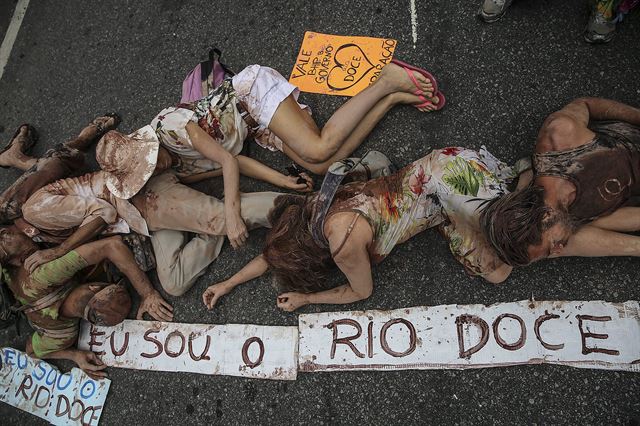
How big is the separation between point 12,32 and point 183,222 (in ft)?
9.64

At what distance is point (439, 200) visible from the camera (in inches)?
83.3

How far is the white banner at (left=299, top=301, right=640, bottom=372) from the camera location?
2062mm

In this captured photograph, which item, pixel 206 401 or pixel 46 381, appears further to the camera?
pixel 46 381

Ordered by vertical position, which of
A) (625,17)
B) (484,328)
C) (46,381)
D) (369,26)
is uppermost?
(625,17)

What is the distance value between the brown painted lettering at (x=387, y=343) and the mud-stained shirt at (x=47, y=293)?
168cm

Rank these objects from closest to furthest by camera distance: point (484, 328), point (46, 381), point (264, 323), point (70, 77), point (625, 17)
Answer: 1. point (484, 328)
2. point (625, 17)
3. point (264, 323)
4. point (46, 381)
5. point (70, 77)

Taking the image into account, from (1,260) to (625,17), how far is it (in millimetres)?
3626

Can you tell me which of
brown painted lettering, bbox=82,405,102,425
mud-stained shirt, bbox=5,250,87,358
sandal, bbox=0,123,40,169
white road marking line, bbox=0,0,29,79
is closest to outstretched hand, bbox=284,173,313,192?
mud-stained shirt, bbox=5,250,87,358

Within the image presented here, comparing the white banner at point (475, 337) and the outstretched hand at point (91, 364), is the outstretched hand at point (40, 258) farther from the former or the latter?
the white banner at point (475, 337)

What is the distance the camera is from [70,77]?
12.1 feet

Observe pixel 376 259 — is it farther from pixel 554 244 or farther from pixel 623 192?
pixel 623 192

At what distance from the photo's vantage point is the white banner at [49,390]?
280 cm

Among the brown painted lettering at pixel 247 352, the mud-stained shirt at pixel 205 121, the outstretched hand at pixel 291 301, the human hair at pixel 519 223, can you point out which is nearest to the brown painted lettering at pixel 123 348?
the brown painted lettering at pixel 247 352

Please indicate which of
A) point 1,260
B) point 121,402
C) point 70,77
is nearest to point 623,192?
point 121,402
